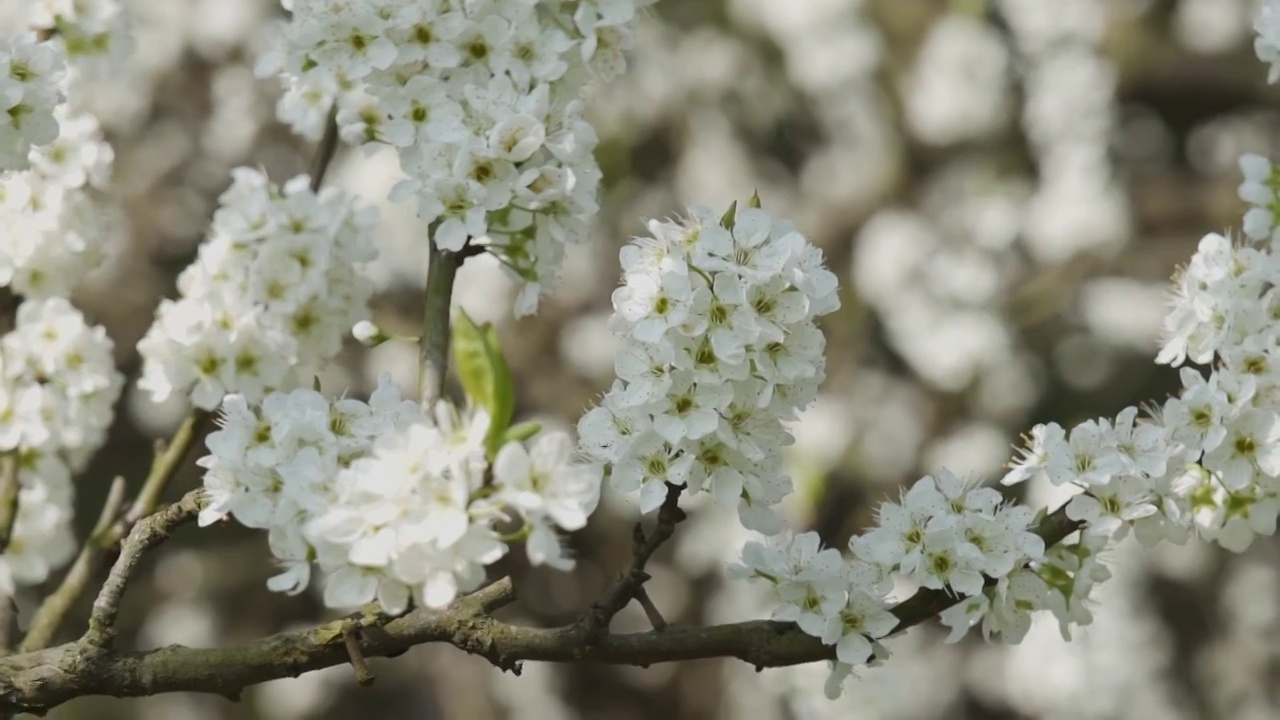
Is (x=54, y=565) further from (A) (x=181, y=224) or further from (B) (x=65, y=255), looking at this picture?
(A) (x=181, y=224)

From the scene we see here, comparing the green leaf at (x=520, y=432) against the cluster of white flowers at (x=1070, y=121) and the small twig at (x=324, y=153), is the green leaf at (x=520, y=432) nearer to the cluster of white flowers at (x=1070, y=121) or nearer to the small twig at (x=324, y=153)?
the small twig at (x=324, y=153)

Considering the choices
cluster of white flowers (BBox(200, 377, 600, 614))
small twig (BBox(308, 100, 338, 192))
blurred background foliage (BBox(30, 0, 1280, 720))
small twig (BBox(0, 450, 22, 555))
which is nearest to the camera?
cluster of white flowers (BBox(200, 377, 600, 614))

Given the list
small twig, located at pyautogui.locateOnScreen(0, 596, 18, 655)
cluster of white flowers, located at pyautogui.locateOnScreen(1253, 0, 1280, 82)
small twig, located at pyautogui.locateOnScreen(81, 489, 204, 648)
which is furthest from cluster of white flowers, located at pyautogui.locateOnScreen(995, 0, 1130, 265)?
small twig, located at pyautogui.locateOnScreen(81, 489, 204, 648)

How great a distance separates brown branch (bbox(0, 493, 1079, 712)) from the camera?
157cm

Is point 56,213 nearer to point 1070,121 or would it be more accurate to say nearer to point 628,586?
point 628,586

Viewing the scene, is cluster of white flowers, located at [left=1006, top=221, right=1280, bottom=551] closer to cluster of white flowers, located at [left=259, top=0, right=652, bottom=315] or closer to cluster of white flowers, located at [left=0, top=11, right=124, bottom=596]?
cluster of white flowers, located at [left=259, top=0, right=652, bottom=315]

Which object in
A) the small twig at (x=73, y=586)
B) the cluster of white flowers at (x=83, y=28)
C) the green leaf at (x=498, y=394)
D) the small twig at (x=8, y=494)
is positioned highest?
the green leaf at (x=498, y=394)

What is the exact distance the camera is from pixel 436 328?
72.2 inches

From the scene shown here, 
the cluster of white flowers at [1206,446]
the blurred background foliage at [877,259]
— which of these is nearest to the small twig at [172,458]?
the cluster of white flowers at [1206,446]

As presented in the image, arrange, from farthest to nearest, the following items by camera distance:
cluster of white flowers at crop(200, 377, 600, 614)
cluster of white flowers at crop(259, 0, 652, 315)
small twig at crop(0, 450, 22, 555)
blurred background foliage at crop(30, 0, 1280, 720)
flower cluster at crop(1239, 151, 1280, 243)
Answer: blurred background foliage at crop(30, 0, 1280, 720) < small twig at crop(0, 450, 22, 555) < flower cluster at crop(1239, 151, 1280, 243) < cluster of white flowers at crop(259, 0, 652, 315) < cluster of white flowers at crop(200, 377, 600, 614)

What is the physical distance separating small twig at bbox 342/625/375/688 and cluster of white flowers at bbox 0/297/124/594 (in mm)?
770

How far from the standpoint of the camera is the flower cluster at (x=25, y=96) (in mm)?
1785

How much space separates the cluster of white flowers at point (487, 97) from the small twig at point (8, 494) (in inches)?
28.3

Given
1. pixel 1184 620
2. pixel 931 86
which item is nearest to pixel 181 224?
pixel 931 86
